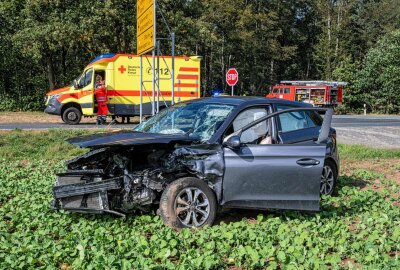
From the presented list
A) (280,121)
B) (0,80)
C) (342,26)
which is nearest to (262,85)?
(342,26)

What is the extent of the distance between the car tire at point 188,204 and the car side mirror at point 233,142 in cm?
54

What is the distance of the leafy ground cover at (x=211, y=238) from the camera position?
422 cm

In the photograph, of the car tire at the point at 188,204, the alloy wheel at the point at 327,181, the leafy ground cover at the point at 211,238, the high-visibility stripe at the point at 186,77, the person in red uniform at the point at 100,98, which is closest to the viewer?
the leafy ground cover at the point at 211,238

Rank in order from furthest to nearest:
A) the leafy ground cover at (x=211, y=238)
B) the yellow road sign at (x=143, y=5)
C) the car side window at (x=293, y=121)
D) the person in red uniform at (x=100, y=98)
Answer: the person in red uniform at (x=100, y=98)
the yellow road sign at (x=143, y=5)
the car side window at (x=293, y=121)
the leafy ground cover at (x=211, y=238)

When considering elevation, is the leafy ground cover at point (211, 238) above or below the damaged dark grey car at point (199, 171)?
below

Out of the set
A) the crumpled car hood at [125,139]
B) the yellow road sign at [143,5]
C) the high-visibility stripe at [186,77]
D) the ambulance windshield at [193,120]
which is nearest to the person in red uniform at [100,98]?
the high-visibility stripe at [186,77]

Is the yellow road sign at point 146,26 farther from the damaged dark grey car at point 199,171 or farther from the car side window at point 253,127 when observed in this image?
the damaged dark grey car at point 199,171

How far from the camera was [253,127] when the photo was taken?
21.0 ft

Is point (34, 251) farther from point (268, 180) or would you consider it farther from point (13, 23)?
point (13, 23)

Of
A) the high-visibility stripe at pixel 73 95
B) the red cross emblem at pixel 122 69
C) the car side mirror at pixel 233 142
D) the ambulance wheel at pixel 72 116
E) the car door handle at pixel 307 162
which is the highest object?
the red cross emblem at pixel 122 69

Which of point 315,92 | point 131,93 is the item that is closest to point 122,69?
point 131,93

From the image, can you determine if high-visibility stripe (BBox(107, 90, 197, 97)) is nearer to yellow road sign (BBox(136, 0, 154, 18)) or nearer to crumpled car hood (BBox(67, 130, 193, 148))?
yellow road sign (BBox(136, 0, 154, 18))

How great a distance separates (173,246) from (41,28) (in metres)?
27.1

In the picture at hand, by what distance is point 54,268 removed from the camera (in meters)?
3.97
